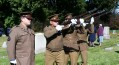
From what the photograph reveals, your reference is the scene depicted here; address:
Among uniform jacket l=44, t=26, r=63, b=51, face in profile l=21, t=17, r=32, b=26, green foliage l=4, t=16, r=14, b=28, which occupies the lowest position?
uniform jacket l=44, t=26, r=63, b=51

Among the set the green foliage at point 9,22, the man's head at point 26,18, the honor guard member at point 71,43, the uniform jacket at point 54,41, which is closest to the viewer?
the man's head at point 26,18

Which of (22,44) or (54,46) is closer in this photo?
(22,44)

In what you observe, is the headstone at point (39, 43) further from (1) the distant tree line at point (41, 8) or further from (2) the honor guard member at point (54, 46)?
(1) the distant tree line at point (41, 8)

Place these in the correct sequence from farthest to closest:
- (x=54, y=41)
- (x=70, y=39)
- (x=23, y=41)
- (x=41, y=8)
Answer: (x=41, y=8) → (x=70, y=39) → (x=54, y=41) → (x=23, y=41)

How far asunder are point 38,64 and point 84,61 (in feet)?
8.92

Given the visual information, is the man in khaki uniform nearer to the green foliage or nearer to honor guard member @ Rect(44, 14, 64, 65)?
honor guard member @ Rect(44, 14, 64, 65)

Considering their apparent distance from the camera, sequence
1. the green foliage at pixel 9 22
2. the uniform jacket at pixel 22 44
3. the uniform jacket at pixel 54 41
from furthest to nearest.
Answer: the green foliage at pixel 9 22, the uniform jacket at pixel 54 41, the uniform jacket at pixel 22 44

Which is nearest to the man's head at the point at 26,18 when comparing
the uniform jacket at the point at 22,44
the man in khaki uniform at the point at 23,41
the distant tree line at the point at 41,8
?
the man in khaki uniform at the point at 23,41

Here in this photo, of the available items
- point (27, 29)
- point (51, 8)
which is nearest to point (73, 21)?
point (27, 29)

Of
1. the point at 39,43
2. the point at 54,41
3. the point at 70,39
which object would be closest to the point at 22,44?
the point at 54,41

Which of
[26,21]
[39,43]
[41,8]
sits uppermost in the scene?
[41,8]

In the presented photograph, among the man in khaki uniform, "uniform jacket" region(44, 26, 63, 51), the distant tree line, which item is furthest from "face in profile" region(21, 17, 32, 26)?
the distant tree line

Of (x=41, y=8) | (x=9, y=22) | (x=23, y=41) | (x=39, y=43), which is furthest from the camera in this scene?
(x=9, y=22)

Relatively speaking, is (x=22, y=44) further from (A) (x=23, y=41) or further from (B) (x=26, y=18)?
(B) (x=26, y=18)
